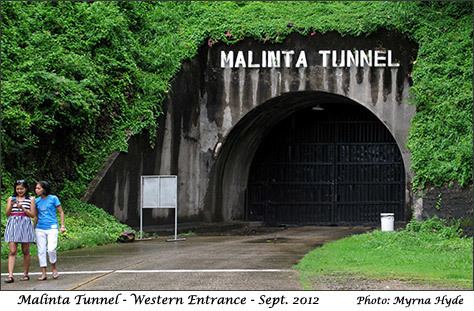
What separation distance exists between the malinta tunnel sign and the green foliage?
44 cm

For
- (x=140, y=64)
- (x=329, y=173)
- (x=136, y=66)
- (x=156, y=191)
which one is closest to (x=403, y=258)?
(x=156, y=191)

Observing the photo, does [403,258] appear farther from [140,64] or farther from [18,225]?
[140,64]

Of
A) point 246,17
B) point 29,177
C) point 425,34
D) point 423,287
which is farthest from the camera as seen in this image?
point 246,17

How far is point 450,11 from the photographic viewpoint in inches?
842

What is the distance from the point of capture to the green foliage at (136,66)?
1709 cm

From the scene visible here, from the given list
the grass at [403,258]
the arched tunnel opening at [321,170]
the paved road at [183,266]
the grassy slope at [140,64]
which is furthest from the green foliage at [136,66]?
the arched tunnel opening at [321,170]

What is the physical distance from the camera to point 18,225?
11.3 m

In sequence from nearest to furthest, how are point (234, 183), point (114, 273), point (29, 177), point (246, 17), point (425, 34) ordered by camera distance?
point (114, 273)
point (29, 177)
point (425, 34)
point (246, 17)
point (234, 183)

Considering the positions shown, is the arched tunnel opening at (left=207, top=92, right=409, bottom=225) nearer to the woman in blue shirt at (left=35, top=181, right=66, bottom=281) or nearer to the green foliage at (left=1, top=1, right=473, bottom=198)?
the green foliage at (left=1, top=1, right=473, bottom=198)

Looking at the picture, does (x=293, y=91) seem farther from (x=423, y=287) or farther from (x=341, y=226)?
(x=423, y=287)

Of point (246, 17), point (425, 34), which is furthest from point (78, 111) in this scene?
point (425, 34)

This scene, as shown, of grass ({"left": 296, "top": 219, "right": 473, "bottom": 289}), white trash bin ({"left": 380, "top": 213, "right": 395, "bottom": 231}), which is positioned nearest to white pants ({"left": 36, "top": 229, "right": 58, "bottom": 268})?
grass ({"left": 296, "top": 219, "right": 473, "bottom": 289})

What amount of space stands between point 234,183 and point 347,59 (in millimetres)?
5205

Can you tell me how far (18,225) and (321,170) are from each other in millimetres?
15140
